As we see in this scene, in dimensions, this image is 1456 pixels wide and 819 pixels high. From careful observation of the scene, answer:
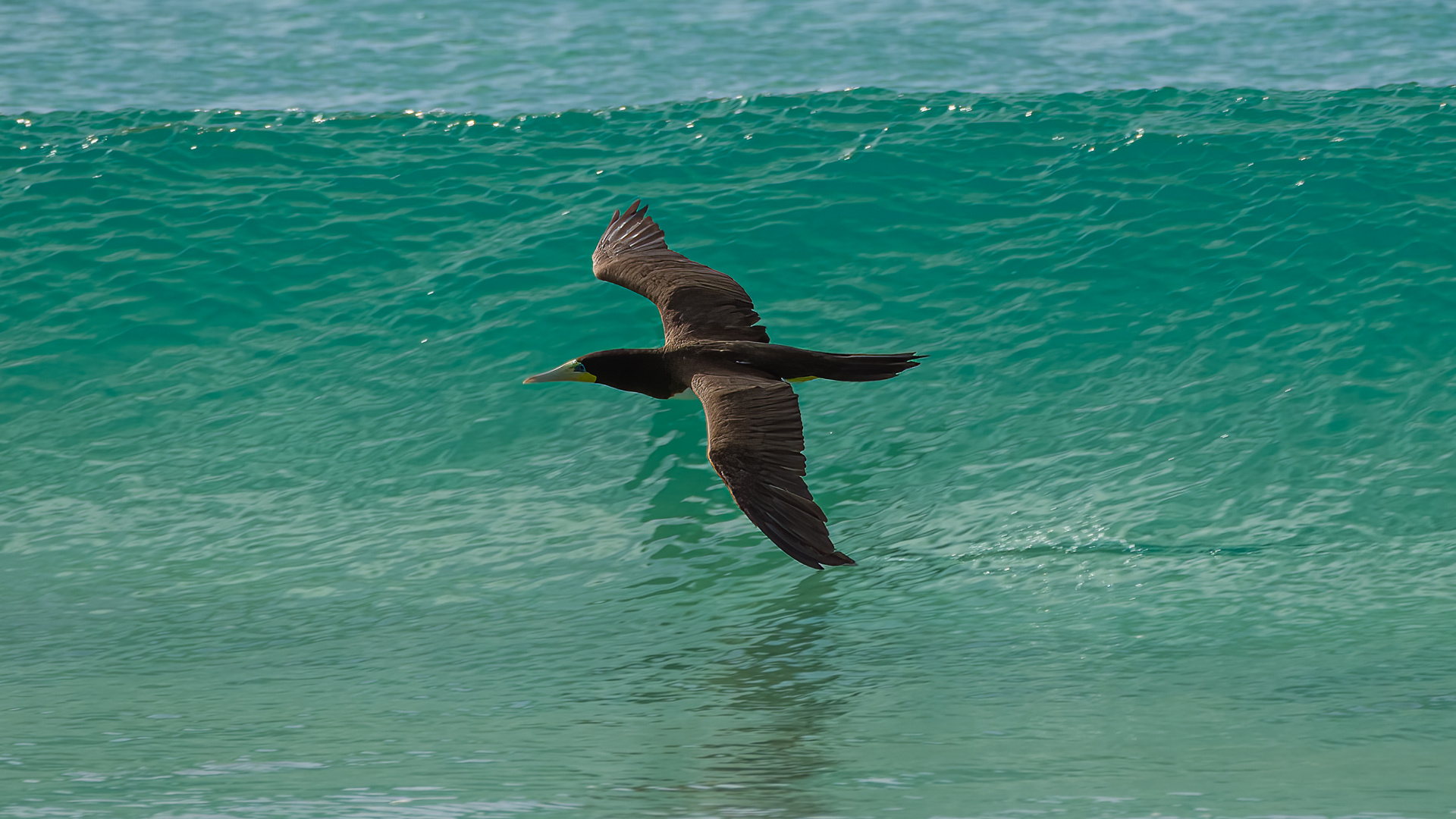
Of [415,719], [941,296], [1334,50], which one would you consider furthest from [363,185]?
[1334,50]

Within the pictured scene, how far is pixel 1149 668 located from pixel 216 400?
863 cm

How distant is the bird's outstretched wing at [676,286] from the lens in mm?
10195

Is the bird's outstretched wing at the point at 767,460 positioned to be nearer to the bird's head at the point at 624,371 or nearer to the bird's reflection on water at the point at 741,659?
the bird's head at the point at 624,371

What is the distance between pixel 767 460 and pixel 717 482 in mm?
3950

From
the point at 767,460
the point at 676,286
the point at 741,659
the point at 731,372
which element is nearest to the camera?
the point at 767,460

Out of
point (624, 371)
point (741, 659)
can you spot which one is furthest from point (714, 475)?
point (741, 659)

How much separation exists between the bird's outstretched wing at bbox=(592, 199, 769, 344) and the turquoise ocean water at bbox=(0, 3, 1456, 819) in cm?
151

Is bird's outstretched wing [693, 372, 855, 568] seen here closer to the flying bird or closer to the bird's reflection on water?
the flying bird

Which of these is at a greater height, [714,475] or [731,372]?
[714,475]

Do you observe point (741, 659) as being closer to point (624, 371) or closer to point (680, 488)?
point (624, 371)

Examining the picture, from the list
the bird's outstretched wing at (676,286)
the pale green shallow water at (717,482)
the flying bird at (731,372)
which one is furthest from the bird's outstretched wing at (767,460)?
the bird's outstretched wing at (676,286)

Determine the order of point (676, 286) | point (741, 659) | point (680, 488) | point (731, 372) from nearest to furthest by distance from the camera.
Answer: point (741, 659)
point (731, 372)
point (676, 286)
point (680, 488)

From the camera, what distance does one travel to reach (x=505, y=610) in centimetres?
996

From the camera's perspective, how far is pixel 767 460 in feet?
25.2
